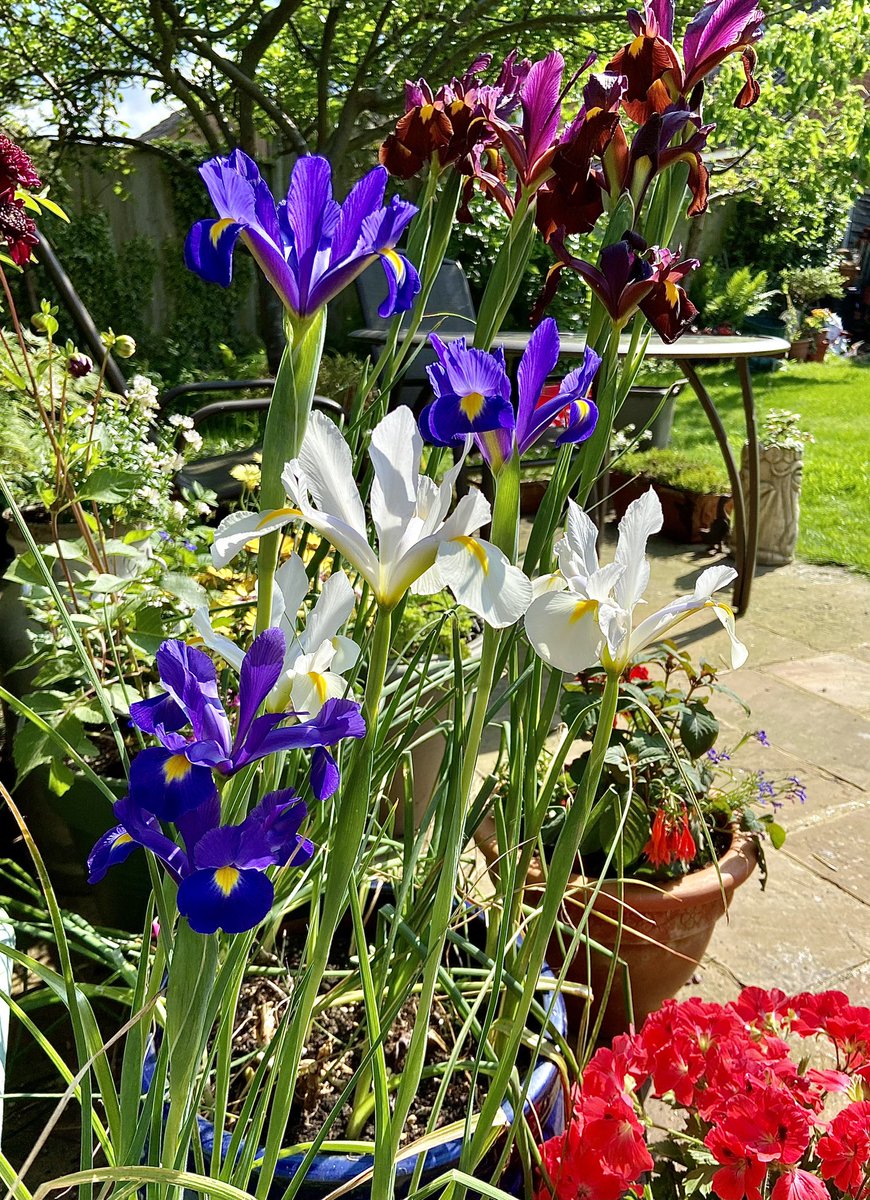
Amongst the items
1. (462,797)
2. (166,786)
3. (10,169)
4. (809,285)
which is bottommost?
(809,285)

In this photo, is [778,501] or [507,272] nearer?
[507,272]

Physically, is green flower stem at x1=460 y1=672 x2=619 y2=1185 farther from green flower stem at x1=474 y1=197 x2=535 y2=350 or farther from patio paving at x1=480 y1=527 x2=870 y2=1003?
patio paving at x1=480 y1=527 x2=870 y2=1003

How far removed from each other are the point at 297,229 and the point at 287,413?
116 mm

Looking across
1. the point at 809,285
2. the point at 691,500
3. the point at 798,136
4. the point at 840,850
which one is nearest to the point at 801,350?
the point at 809,285

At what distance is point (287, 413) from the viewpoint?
0.59 metres

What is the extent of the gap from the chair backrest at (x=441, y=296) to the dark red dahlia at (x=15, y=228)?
3182mm

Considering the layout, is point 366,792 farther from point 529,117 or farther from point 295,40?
point 295,40

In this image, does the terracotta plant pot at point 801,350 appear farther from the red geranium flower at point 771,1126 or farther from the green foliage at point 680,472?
the red geranium flower at point 771,1126

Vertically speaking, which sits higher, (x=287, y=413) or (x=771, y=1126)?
(x=287, y=413)

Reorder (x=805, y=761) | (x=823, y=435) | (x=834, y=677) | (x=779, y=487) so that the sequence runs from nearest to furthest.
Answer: (x=805, y=761) < (x=834, y=677) < (x=779, y=487) < (x=823, y=435)

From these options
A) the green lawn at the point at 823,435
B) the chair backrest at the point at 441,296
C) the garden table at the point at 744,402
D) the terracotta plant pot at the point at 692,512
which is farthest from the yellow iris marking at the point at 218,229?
the green lawn at the point at 823,435

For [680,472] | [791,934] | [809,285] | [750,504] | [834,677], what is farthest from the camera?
[809,285]

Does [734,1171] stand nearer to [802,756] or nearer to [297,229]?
[297,229]

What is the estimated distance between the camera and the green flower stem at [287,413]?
59 cm
